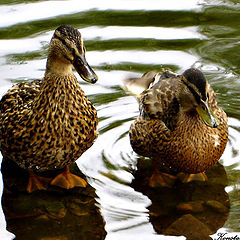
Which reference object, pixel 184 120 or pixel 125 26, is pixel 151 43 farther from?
pixel 184 120

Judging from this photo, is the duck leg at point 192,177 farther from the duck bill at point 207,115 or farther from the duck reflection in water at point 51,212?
the duck reflection in water at point 51,212

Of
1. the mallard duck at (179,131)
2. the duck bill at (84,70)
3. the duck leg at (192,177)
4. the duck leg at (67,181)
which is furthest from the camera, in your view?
the duck leg at (192,177)

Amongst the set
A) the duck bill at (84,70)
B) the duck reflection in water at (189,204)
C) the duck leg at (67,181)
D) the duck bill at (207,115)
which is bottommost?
the duck reflection in water at (189,204)

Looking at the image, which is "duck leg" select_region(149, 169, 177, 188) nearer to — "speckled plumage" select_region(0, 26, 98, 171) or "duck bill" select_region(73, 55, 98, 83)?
"speckled plumage" select_region(0, 26, 98, 171)

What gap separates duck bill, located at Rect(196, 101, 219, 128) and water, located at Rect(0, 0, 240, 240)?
0.69 metres

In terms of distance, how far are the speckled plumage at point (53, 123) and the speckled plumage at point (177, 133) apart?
1.74 ft

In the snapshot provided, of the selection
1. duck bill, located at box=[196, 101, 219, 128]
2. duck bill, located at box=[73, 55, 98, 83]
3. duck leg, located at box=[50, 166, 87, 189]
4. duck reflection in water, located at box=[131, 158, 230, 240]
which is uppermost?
duck bill, located at box=[73, 55, 98, 83]

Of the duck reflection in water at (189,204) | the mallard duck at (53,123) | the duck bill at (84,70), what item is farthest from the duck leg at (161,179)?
the duck bill at (84,70)

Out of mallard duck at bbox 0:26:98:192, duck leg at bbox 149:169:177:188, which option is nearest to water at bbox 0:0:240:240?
duck leg at bbox 149:169:177:188

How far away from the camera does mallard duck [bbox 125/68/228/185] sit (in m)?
5.40

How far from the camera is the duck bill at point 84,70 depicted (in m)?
4.84

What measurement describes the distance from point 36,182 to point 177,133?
1314 millimetres

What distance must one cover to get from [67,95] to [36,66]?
2.32 metres

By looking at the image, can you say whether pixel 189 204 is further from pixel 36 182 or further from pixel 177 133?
pixel 36 182
